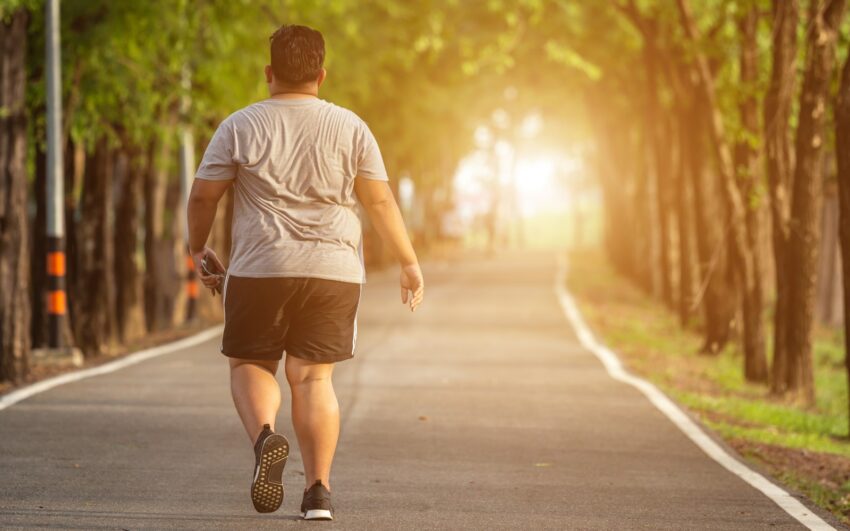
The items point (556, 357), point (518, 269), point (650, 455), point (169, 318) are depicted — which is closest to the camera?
point (650, 455)

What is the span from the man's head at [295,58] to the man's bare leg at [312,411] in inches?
44.5

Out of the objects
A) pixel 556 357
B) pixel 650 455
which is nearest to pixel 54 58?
pixel 556 357

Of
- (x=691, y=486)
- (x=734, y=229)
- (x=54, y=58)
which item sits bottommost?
(x=691, y=486)

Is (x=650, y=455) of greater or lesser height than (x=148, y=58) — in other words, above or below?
below

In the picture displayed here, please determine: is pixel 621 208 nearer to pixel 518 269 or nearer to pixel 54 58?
pixel 518 269

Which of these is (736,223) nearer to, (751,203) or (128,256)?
(751,203)

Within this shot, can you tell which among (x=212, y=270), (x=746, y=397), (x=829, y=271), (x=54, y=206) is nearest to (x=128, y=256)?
(x=54, y=206)

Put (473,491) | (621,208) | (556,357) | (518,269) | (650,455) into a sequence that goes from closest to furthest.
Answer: (473,491), (650,455), (556,357), (621,208), (518,269)

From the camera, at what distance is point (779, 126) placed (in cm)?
1544

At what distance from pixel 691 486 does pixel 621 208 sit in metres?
34.8

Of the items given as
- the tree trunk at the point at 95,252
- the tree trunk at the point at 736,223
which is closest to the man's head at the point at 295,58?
the tree trunk at the point at 736,223

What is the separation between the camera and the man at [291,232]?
6.43m

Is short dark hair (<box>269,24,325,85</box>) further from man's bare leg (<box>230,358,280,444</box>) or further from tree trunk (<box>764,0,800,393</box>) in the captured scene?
tree trunk (<box>764,0,800,393</box>)

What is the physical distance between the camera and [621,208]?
140 ft
